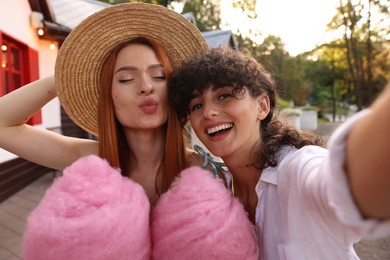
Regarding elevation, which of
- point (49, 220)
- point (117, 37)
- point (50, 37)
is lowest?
point (49, 220)

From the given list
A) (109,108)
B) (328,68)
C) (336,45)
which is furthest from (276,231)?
(328,68)

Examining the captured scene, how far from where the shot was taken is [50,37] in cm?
696

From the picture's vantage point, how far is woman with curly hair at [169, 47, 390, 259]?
0.60 m

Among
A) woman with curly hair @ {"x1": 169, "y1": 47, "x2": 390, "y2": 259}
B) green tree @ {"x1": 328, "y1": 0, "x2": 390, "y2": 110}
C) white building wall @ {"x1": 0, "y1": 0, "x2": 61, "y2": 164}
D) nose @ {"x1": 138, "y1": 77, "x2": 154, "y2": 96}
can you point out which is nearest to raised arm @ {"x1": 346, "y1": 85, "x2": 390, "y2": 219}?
woman with curly hair @ {"x1": 169, "y1": 47, "x2": 390, "y2": 259}

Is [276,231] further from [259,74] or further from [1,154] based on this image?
[1,154]

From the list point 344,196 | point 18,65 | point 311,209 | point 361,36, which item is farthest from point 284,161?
point 361,36

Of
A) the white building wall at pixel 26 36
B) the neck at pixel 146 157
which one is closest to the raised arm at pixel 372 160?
the neck at pixel 146 157

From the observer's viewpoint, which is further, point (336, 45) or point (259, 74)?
point (336, 45)

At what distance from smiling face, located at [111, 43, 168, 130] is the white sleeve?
42.0 inches

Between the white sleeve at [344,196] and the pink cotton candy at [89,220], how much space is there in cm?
73

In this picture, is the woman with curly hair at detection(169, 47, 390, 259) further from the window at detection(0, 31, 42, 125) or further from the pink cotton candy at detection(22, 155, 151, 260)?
the window at detection(0, 31, 42, 125)

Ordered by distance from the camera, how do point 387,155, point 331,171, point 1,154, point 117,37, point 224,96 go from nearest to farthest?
point 387,155 < point 331,171 < point 224,96 < point 117,37 < point 1,154

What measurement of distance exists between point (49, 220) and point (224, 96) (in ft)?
2.91

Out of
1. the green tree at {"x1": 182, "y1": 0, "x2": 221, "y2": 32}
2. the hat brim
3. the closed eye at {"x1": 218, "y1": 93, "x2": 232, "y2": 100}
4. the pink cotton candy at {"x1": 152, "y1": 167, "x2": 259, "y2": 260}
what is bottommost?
A: the pink cotton candy at {"x1": 152, "y1": 167, "x2": 259, "y2": 260}
